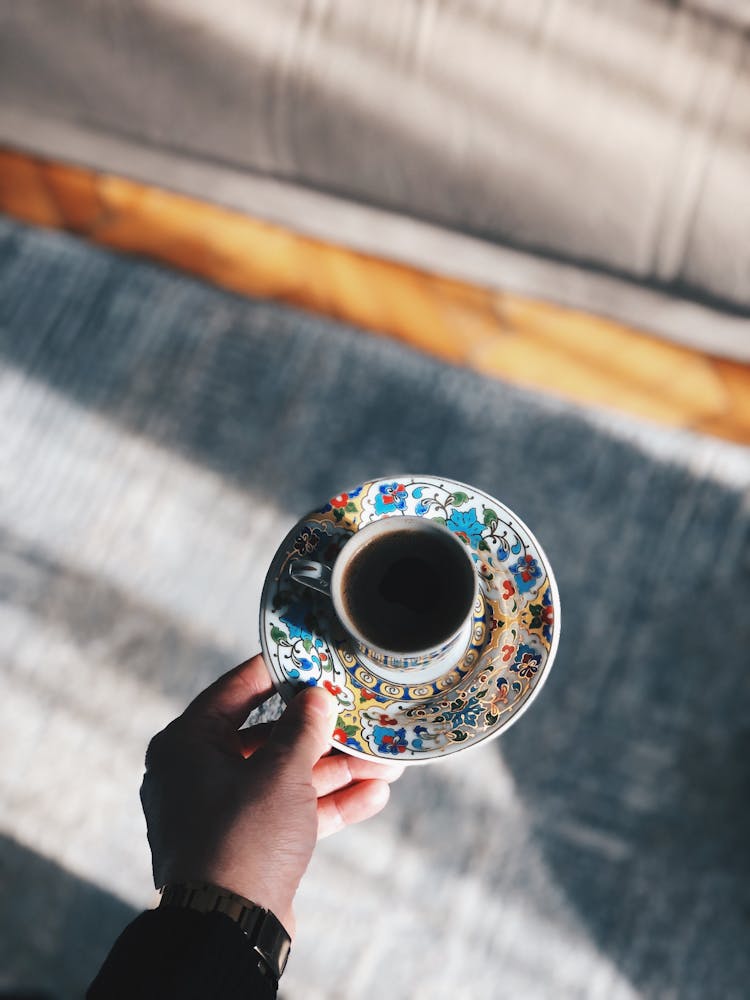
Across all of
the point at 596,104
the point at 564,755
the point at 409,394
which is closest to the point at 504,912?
the point at 564,755

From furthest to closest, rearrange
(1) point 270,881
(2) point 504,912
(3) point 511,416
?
1. (3) point 511,416
2. (2) point 504,912
3. (1) point 270,881

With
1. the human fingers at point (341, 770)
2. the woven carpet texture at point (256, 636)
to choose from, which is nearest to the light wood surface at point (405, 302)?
the woven carpet texture at point (256, 636)

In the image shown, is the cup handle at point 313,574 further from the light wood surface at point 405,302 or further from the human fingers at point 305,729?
the light wood surface at point 405,302

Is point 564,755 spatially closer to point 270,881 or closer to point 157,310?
point 270,881

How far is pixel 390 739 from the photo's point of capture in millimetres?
584

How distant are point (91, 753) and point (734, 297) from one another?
850 mm

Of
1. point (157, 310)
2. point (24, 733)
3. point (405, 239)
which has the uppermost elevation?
point (405, 239)

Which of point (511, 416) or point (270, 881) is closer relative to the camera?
point (270, 881)

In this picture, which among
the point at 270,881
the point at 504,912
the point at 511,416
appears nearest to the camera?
the point at 270,881

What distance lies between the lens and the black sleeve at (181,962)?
0.51m

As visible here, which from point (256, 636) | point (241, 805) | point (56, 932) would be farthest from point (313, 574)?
point (56, 932)

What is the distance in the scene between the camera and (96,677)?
0.87 meters

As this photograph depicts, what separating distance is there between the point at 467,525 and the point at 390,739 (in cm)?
17

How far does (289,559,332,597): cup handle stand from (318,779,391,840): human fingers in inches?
8.9
